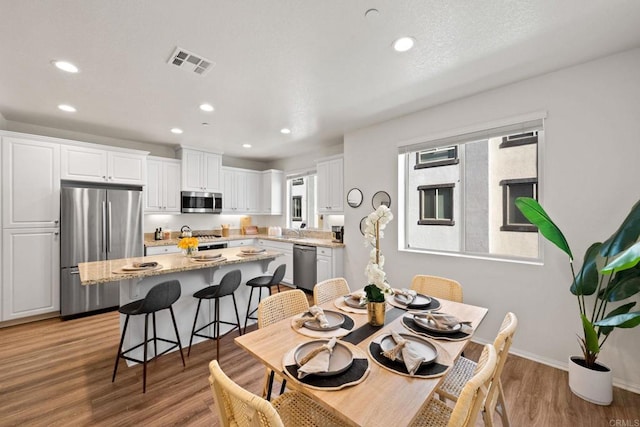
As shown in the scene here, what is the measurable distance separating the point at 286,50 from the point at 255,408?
2.24m

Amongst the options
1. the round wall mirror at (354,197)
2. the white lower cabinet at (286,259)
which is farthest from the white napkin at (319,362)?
the white lower cabinet at (286,259)

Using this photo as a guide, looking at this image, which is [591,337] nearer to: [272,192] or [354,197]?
[354,197]

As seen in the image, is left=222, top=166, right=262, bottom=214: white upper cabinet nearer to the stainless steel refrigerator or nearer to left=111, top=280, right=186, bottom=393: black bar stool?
the stainless steel refrigerator

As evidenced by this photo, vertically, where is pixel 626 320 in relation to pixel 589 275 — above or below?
below

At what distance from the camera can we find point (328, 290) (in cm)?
212

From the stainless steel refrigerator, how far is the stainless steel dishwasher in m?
2.43

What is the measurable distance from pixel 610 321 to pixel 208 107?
4.04 metres

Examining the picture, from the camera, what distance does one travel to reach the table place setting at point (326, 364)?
1.01 m

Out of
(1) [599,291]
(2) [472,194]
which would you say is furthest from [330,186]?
(1) [599,291]

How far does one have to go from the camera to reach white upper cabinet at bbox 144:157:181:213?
452cm

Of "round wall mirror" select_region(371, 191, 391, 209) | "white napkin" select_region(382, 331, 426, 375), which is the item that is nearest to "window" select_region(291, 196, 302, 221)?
"round wall mirror" select_region(371, 191, 391, 209)

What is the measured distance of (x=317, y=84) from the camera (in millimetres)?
2580

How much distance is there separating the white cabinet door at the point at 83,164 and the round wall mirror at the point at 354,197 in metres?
3.64

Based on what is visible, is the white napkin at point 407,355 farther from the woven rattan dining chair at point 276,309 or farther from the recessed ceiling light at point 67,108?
the recessed ceiling light at point 67,108
